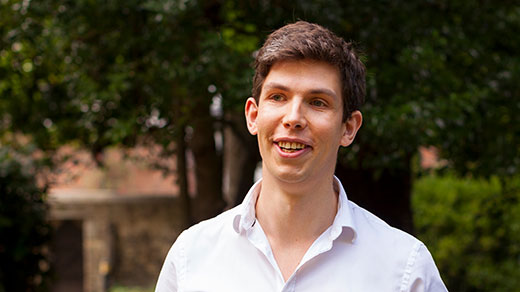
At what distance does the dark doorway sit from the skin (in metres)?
10.2

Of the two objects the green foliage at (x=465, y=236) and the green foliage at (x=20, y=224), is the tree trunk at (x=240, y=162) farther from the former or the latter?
the green foliage at (x=465, y=236)

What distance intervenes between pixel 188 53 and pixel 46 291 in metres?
3.70

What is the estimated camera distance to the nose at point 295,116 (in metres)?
1.90

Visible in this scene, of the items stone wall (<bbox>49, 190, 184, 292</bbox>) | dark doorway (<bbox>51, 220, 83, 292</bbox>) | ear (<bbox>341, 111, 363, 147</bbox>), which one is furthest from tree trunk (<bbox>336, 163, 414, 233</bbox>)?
dark doorway (<bbox>51, 220, 83, 292</bbox>)

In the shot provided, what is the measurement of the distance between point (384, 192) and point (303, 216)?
147 inches

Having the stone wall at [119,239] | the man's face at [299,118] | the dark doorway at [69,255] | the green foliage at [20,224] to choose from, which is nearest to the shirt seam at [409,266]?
the man's face at [299,118]

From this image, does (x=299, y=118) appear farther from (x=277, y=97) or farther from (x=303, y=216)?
(x=303, y=216)

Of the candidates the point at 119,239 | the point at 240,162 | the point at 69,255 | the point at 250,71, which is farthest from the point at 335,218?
the point at 69,255

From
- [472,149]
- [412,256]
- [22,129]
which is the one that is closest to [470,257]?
[472,149]

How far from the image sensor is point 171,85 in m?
4.34

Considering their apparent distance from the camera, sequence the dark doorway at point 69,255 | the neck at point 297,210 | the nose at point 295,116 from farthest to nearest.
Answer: the dark doorway at point 69,255 < the neck at point 297,210 < the nose at point 295,116

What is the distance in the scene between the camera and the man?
1.93 meters

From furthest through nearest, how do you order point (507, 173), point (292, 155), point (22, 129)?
point (22, 129), point (507, 173), point (292, 155)

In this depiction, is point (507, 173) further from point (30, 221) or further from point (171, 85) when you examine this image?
point (30, 221)
